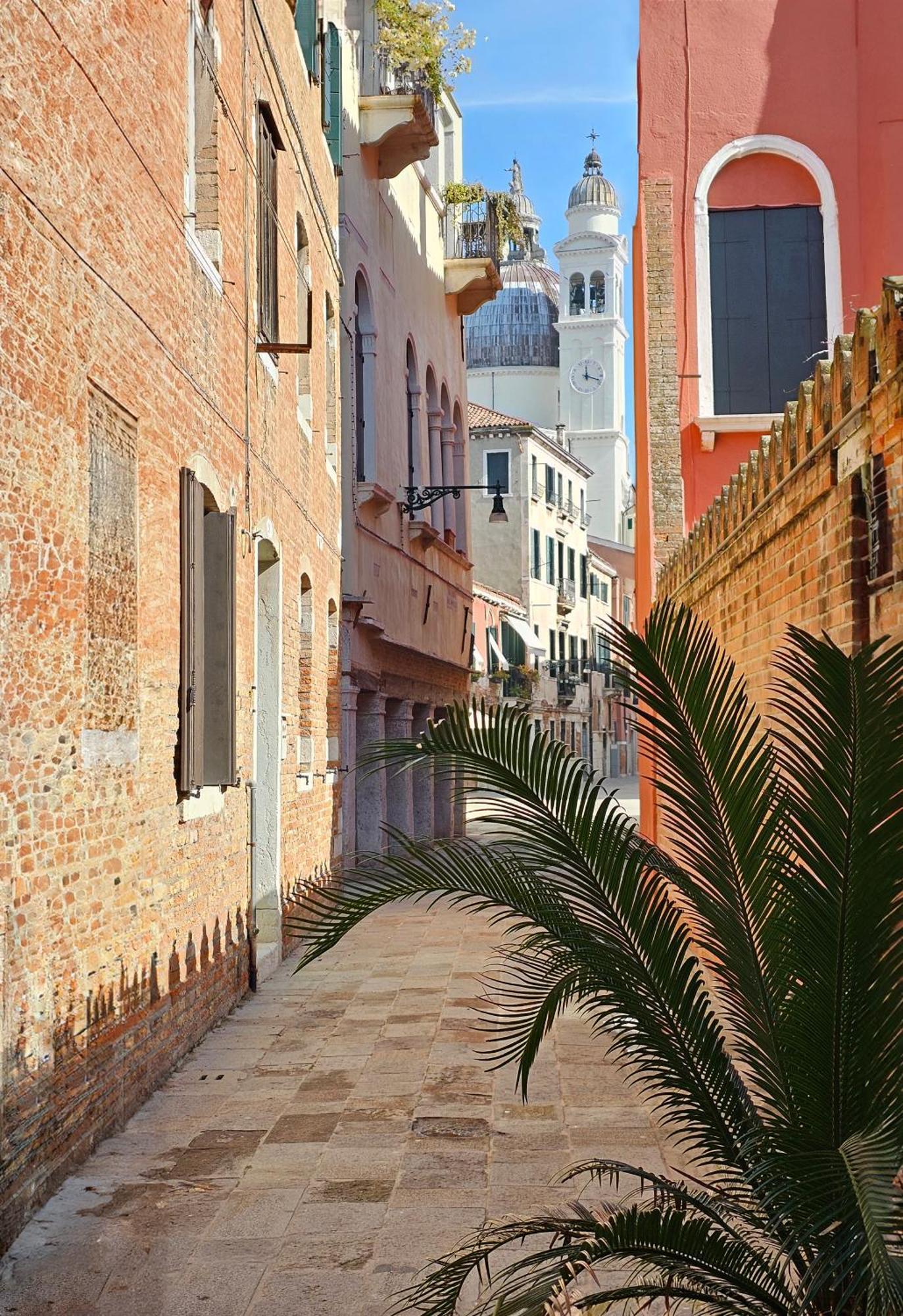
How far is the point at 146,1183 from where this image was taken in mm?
5867

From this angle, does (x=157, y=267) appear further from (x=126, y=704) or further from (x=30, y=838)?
(x=30, y=838)

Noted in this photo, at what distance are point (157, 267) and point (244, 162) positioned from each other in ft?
9.72

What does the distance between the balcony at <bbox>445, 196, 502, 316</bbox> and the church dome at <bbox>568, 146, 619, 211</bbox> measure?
67883mm

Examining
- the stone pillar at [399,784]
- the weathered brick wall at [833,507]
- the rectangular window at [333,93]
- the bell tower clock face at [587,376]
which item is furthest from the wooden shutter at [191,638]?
the bell tower clock face at [587,376]

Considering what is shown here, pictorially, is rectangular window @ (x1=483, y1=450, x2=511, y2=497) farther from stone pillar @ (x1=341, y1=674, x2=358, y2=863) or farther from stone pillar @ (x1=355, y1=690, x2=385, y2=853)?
stone pillar @ (x1=341, y1=674, x2=358, y2=863)

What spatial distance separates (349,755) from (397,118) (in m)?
7.30

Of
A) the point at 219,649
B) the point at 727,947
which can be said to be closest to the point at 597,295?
the point at 219,649

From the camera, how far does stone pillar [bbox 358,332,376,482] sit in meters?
17.7

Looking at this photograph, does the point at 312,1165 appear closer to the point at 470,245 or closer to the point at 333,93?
the point at 333,93

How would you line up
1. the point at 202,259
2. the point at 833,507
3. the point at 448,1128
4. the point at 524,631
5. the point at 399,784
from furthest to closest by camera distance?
the point at 524,631
the point at 399,784
the point at 202,259
the point at 448,1128
the point at 833,507

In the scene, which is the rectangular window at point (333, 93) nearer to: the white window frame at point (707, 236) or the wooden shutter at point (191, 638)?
the white window frame at point (707, 236)

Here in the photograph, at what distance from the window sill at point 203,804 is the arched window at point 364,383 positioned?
8607mm

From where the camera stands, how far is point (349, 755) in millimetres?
16188

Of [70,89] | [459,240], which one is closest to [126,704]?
[70,89]
